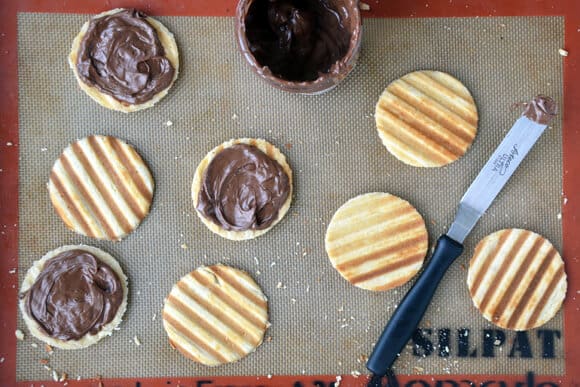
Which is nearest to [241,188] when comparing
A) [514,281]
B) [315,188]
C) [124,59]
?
[315,188]

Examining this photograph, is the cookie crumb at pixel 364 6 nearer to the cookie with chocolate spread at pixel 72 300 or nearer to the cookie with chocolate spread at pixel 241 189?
the cookie with chocolate spread at pixel 241 189

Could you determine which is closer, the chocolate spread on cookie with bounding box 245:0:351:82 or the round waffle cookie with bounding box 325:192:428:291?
the chocolate spread on cookie with bounding box 245:0:351:82

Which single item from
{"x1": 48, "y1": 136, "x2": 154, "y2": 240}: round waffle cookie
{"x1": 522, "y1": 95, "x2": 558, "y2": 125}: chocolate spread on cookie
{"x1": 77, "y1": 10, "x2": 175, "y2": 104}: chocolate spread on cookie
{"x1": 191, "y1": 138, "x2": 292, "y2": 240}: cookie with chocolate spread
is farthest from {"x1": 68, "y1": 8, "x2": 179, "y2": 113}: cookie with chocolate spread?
{"x1": 522, "y1": 95, "x2": 558, "y2": 125}: chocolate spread on cookie

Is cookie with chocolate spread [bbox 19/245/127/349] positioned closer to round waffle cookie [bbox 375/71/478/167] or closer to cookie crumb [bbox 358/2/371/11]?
round waffle cookie [bbox 375/71/478/167]

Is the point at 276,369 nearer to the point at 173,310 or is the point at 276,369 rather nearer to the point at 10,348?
the point at 173,310

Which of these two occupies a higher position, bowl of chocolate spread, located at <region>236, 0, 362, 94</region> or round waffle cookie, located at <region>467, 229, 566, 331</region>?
bowl of chocolate spread, located at <region>236, 0, 362, 94</region>

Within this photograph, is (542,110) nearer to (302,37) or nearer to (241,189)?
(302,37)
